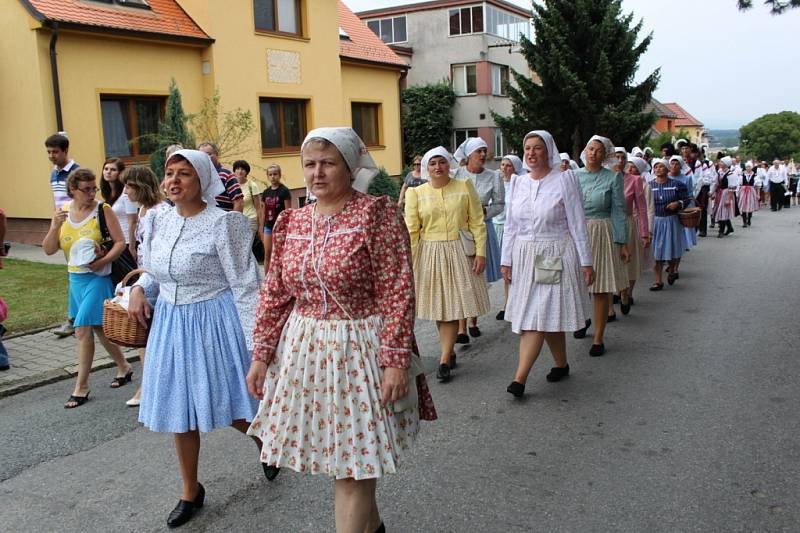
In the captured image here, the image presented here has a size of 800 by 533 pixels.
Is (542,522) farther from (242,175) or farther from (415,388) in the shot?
(242,175)

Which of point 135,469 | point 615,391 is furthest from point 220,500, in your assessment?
point 615,391

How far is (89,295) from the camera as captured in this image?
6.07 meters

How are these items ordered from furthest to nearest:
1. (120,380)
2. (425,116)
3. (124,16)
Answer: (425,116)
(124,16)
(120,380)

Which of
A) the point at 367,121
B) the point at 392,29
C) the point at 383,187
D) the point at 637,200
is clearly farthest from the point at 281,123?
the point at 392,29

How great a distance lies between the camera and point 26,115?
15.9 meters

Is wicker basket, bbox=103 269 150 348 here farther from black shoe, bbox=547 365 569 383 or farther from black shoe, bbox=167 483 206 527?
black shoe, bbox=547 365 569 383

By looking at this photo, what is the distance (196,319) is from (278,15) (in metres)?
19.7

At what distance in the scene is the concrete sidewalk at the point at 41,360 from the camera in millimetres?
6613

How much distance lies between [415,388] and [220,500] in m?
1.66

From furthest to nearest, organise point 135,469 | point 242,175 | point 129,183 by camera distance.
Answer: point 242,175, point 129,183, point 135,469

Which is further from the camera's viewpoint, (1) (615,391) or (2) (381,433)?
(1) (615,391)

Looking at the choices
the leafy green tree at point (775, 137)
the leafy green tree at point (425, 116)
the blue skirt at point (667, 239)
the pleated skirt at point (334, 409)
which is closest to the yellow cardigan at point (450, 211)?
the pleated skirt at point (334, 409)

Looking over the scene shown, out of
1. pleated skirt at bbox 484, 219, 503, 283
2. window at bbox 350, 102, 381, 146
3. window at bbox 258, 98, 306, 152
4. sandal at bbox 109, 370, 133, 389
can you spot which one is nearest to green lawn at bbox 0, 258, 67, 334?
sandal at bbox 109, 370, 133, 389

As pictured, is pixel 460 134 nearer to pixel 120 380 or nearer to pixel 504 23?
pixel 504 23
